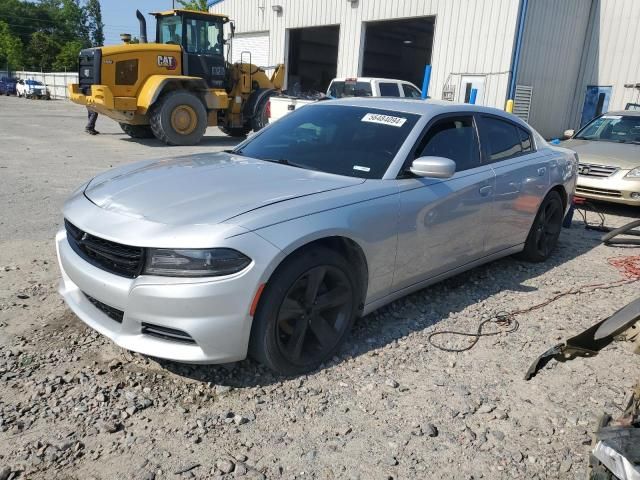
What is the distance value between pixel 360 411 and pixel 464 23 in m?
16.0

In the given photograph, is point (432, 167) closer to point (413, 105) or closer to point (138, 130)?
point (413, 105)

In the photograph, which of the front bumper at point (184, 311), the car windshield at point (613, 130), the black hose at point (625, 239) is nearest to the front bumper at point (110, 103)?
the car windshield at point (613, 130)

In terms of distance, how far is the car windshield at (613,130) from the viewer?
8773 millimetres

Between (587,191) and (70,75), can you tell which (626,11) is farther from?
(70,75)

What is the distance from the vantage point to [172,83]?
43.3 ft

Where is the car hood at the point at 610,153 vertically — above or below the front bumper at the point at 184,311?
above

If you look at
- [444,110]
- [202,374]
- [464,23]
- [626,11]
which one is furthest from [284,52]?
[202,374]

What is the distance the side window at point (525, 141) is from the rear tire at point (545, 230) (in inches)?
20.4

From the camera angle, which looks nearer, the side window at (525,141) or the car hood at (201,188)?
the car hood at (201,188)

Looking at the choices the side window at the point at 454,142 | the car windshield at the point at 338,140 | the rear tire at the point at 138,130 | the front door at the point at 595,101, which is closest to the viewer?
the car windshield at the point at 338,140

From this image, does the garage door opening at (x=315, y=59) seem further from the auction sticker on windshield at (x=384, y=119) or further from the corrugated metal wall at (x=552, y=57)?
the auction sticker on windshield at (x=384, y=119)

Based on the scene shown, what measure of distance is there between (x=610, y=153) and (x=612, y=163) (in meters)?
0.43

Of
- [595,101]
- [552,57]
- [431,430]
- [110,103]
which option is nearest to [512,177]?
[431,430]

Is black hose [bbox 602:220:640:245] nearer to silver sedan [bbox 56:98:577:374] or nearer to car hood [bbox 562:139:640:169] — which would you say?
silver sedan [bbox 56:98:577:374]
